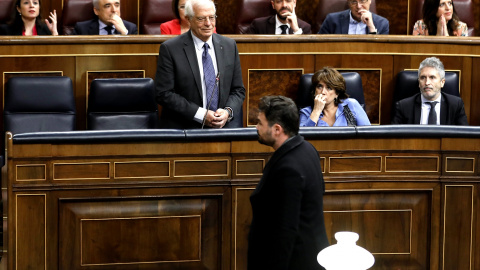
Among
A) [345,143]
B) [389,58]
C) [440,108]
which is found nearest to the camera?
[345,143]

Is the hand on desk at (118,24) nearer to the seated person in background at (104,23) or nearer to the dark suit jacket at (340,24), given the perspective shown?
the seated person in background at (104,23)

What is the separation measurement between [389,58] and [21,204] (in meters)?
2.13

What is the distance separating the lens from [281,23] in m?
4.14

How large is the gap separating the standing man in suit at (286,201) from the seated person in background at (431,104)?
1.64 m

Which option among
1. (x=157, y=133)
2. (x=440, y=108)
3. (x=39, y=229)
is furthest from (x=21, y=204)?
(x=440, y=108)

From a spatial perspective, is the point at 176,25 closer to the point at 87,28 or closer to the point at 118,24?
the point at 118,24

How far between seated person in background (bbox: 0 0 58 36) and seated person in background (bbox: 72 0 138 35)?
18 cm

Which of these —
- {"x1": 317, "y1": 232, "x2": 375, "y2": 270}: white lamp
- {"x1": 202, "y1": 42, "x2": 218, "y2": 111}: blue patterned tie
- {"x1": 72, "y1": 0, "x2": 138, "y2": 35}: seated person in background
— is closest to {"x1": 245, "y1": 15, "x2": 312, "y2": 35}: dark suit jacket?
{"x1": 72, "y1": 0, "x2": 138, "y2": 35}: seated person in background

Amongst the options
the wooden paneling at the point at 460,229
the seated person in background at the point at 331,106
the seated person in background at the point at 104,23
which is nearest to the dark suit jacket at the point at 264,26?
the seated person in background at the point at 104,23

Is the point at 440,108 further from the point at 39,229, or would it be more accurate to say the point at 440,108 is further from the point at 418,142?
the point at 39,229

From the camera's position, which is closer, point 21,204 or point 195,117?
point 21,204

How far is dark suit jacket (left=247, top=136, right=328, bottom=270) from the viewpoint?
1.92m

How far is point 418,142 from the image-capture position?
2529 millimetres

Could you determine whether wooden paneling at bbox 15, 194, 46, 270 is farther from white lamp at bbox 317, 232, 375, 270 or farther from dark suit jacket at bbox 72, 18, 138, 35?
dark suit jacket at bbox 72, 18, 138, 35
